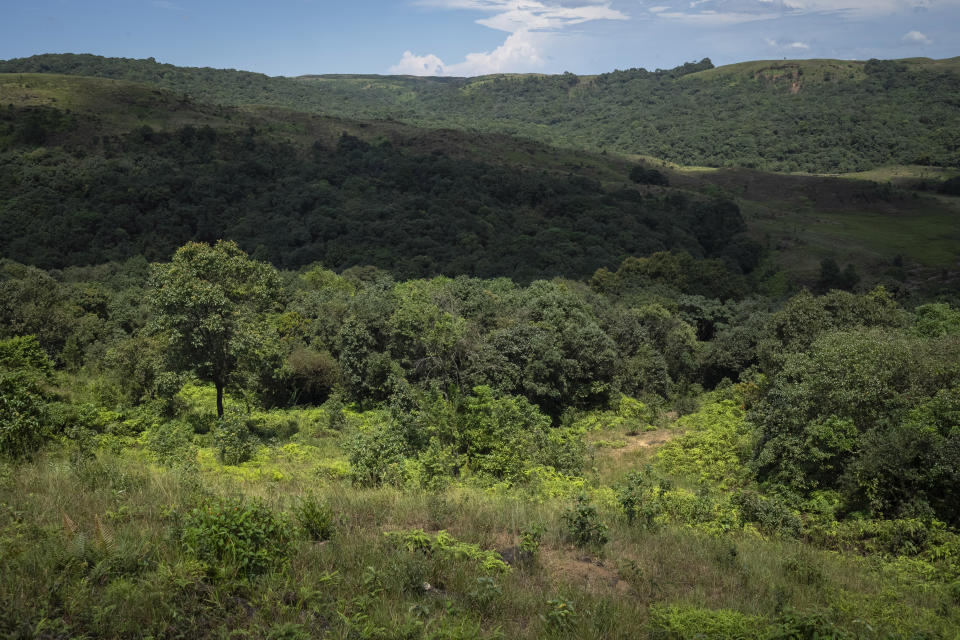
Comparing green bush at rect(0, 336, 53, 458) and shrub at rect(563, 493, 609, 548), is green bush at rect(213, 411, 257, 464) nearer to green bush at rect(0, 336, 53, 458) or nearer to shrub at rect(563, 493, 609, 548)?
green bush at rect(0, 336, 53, 458)

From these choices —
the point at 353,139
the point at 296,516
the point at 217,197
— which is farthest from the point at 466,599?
the point at 353,139

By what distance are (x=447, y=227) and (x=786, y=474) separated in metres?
54.2

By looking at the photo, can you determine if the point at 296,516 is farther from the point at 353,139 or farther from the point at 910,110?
the point at 910,110

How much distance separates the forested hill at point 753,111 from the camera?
404ft

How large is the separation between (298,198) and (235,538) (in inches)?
2883

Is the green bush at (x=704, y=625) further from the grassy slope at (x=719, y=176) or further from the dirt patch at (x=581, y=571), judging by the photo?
the grassy slope at (x=719, y=176)

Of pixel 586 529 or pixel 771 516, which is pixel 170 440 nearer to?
pixel 586 529

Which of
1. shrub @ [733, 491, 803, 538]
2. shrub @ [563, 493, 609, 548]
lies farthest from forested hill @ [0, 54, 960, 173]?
shrub @ [563, 493, 609, 548]

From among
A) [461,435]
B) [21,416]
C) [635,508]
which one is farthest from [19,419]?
[635,508]

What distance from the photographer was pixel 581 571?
686 cm

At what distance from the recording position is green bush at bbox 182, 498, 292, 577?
17.7 feet

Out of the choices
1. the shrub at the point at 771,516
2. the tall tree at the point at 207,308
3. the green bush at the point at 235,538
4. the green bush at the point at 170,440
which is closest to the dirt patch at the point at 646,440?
the shrub at the point at 771,516

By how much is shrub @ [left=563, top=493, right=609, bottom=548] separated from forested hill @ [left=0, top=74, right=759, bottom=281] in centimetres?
4056

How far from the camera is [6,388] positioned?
1074cm
